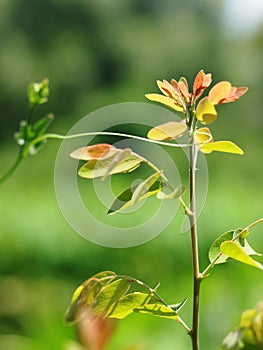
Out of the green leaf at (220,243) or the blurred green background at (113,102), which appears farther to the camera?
the blurred green background at (113,102)

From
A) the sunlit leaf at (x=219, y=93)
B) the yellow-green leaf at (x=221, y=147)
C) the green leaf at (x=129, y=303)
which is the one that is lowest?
the green leaf at (x=129, y=303)

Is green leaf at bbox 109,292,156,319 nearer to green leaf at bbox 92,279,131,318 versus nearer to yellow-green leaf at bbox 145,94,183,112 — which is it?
green leaf at bbox 92,279,131,318

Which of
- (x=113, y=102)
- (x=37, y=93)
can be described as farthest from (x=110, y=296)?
(x=113, y=102)

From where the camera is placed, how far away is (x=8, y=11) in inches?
778

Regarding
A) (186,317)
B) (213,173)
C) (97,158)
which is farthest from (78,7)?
(97,158)

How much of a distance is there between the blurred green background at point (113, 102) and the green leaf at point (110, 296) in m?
0.95

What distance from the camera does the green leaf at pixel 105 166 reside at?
17.8 inches

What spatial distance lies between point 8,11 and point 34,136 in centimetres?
2006

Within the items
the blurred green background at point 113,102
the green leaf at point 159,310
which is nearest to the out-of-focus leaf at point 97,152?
the green leaf at point 159,310

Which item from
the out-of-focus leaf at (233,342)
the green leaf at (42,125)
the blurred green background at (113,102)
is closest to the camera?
the out-of-focus leaf at (233,342)

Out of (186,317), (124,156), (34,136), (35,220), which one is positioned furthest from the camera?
(35,220)

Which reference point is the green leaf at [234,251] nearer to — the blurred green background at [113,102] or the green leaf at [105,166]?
the green leaf at [105,166]

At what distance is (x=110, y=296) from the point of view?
0.44 m

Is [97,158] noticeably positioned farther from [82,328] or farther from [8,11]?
[8,11]
